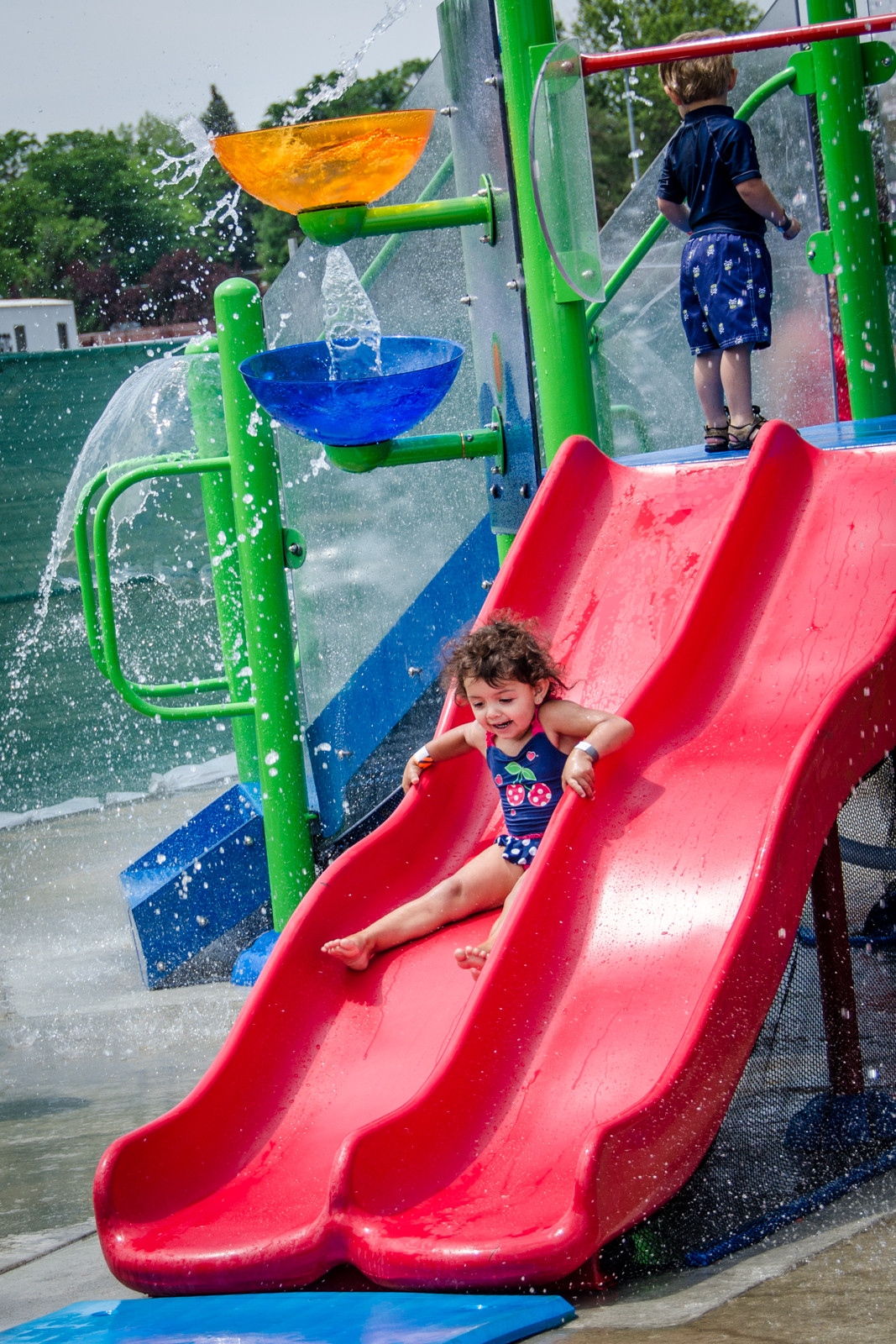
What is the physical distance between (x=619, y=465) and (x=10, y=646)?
6138 mm

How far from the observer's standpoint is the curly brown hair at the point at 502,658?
3008 millimetres

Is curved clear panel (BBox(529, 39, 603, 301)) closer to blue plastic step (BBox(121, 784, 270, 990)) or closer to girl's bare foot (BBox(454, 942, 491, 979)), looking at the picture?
girl's bare foot (BBox(454, 942, 491, 979))

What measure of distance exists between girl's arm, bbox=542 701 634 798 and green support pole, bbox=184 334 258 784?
2.14 metres

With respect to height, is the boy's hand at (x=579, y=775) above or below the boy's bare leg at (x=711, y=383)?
below

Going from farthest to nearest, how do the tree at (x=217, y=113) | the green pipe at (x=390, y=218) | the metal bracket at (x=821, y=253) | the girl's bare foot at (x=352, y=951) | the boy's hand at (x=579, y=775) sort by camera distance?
the tree at (x=217, y=113) < the metal bracket at (x=821, y=253) < the green pipe at (x=390, y=218) < the girl's bare foot at (x=352, y=951) < the boy's hand at (x=579, y=775)

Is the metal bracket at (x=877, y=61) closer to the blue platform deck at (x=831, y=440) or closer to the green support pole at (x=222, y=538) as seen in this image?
the blue platform deck at (x=831, y=440)

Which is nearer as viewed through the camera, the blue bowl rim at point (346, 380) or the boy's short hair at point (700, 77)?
the blue bowl rim at point (346, 380)

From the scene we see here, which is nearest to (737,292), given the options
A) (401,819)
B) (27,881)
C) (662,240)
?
(401,819)

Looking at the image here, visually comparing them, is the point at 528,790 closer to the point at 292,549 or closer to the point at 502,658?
the point at 502,658

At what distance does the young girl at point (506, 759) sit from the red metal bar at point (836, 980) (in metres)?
0.54

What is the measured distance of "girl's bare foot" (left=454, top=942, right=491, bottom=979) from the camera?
105 inches

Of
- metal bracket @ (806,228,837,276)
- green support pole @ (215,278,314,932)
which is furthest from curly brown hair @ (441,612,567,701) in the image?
metal bracket @ (806,228,837,276)

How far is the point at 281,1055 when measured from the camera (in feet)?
→ 9.27

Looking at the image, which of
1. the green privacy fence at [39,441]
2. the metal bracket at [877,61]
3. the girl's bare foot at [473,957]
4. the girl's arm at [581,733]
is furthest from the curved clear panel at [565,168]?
the green privacy fence at [39,441]
